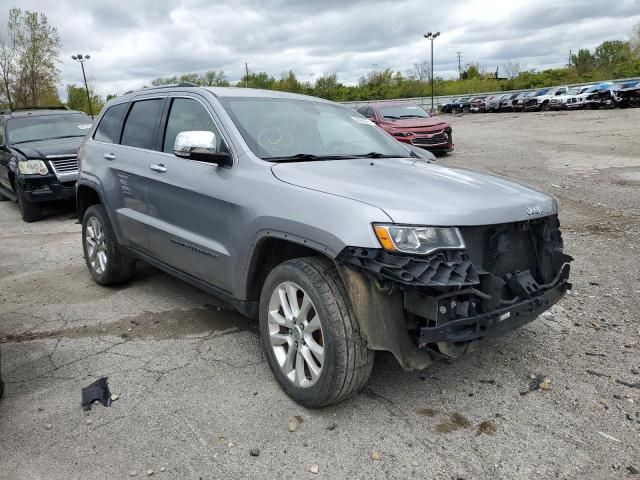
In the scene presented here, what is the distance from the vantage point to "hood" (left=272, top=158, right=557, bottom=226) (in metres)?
2.69

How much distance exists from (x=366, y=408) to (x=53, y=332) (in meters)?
2.65

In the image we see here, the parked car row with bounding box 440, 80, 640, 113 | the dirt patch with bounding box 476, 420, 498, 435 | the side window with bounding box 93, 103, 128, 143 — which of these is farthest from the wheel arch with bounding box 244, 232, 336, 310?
the parked car row with bounding box 440, 80, 640, 113

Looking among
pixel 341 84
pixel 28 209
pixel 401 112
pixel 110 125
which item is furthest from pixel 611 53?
pixel 110 125

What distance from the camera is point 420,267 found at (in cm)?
255

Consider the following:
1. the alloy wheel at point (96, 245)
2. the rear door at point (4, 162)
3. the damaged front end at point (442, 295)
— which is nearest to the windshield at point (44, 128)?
the rear door at point (4, 162)

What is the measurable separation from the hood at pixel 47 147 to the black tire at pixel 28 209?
60 cm

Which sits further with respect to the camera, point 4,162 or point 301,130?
point 4,162

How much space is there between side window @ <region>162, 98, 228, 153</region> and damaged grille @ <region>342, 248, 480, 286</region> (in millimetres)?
1515

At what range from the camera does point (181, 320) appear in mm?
4438

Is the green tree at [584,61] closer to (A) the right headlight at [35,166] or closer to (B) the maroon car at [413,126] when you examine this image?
(B) the maroon car at [413,126]

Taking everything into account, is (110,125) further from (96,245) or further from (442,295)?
(442,295)

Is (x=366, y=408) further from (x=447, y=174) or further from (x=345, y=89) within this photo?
(x=345, y=89)

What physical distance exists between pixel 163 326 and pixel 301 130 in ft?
6.19

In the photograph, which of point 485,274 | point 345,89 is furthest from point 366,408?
point 345,89
